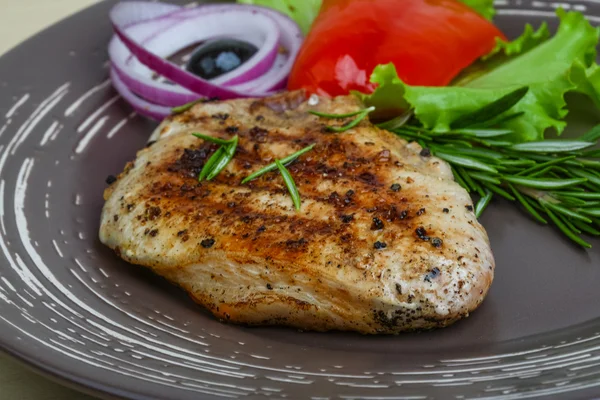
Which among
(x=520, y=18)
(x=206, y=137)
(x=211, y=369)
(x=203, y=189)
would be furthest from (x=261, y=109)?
(x=520, y=18)

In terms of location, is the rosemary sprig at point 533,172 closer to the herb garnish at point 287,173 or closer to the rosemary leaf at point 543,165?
the rosemary leaf at point 543,165

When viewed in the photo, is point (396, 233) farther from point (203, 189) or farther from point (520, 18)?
point (520, 18)

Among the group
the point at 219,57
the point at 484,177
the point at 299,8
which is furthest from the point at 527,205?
the point at 299,8

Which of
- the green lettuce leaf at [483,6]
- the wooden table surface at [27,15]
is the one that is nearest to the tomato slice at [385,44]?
the green lettuce leaf at [483,6]

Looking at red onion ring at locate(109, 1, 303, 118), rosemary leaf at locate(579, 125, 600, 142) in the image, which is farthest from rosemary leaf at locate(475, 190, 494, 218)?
red onion ring at locate(109, 1, 303, 118)

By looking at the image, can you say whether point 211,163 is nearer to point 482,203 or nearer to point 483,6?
point 482,203
